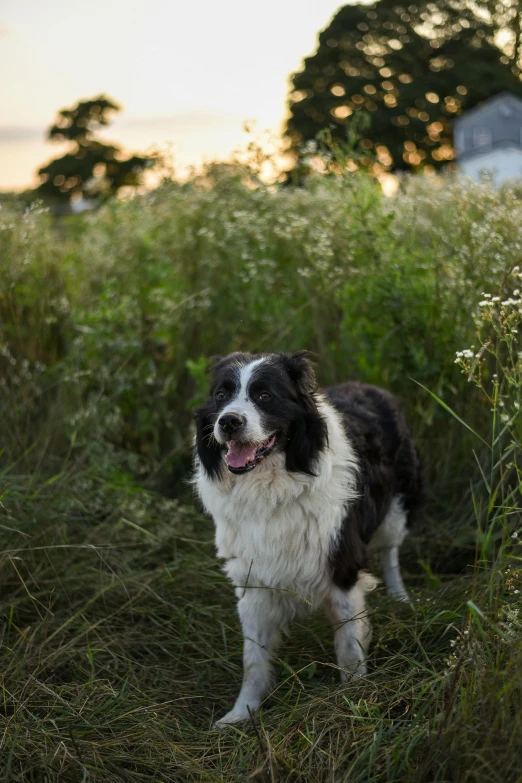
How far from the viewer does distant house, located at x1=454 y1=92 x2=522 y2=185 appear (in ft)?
93.2

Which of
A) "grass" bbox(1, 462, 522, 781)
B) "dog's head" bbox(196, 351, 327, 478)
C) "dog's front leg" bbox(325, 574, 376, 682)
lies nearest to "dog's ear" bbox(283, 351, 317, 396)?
"dog's head" bbox(196, 351, 327, 478)

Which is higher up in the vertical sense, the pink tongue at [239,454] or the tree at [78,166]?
the tree at [78,166]

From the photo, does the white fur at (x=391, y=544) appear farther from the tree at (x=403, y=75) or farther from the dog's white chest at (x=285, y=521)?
the tree at (x=403, y=75)

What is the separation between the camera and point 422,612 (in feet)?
10.8

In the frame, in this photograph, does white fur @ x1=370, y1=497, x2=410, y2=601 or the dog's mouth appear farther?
white fur @ x1=370, y1=497, x2=410, y2=601

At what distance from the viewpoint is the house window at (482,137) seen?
28941 mm

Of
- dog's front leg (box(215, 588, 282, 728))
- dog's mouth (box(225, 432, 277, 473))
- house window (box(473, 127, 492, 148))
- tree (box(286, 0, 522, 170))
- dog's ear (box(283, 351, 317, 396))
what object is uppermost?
tree (box(286, 0, 522, 170))

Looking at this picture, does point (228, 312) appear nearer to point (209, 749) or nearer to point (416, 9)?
point (209, 749)

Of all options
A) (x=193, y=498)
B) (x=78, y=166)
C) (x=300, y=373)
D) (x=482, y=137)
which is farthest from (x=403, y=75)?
(x=300, y=373)

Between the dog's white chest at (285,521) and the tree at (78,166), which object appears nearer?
the dog's white chest at (285,521)

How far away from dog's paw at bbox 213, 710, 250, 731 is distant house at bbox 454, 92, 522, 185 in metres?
27.4

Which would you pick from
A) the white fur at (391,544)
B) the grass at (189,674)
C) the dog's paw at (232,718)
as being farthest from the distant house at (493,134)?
the dog's paw at (232,718)

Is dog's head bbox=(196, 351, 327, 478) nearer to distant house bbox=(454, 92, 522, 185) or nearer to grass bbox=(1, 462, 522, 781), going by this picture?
grass bbox=(1, 462, 522, 781)

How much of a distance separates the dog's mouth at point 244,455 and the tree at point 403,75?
2800 cm
